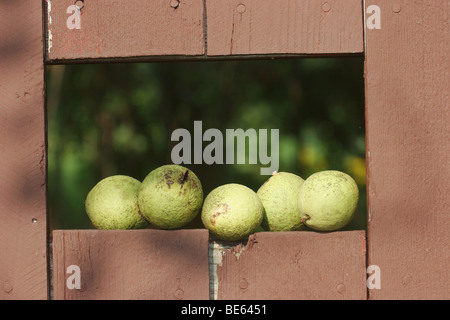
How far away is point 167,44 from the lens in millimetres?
2691

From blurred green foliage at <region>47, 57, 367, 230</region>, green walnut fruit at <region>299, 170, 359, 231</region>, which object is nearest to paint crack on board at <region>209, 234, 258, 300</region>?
green walnut fruit at <region>299, 170, 359, 231</region>

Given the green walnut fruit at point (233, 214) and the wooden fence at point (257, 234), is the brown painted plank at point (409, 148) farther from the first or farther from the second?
the green walnut fruit at point (233, 214)

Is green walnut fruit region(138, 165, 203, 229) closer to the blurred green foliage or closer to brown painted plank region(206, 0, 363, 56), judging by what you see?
brown painted plank region(206, 0, 363, 56)

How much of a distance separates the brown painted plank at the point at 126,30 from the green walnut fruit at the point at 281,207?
A: 0.84 metres

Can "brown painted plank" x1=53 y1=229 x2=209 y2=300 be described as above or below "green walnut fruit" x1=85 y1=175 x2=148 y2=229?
below

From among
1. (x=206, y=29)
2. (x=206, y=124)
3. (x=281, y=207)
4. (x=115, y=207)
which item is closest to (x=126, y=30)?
(x=206, y=29)

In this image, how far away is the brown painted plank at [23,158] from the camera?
269cm

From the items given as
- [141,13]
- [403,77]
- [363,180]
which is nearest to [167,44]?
[141,13]

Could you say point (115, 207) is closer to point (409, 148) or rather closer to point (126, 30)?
point (126, 30)

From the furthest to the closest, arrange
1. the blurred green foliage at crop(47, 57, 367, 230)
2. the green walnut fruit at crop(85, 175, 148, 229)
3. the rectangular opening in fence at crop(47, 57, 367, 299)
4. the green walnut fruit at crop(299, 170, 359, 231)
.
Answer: the blurred green foliage at crop(47, 57, 367, 230)
the rectangular opening in fence at crop(47, 57, 367, 299)
the green walnut fruit at crop(85, 175, 148, 229)
the green walnut fruit at crop(299, 170, 359, 231)

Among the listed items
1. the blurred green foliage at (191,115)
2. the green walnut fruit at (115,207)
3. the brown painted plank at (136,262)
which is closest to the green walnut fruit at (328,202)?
the brown painted plank at (136,262)

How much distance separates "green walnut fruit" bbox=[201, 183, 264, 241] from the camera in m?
2.64

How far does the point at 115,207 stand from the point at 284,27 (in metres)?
1.29

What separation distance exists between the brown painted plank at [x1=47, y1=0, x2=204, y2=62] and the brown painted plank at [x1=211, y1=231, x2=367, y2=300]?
3.51ft
